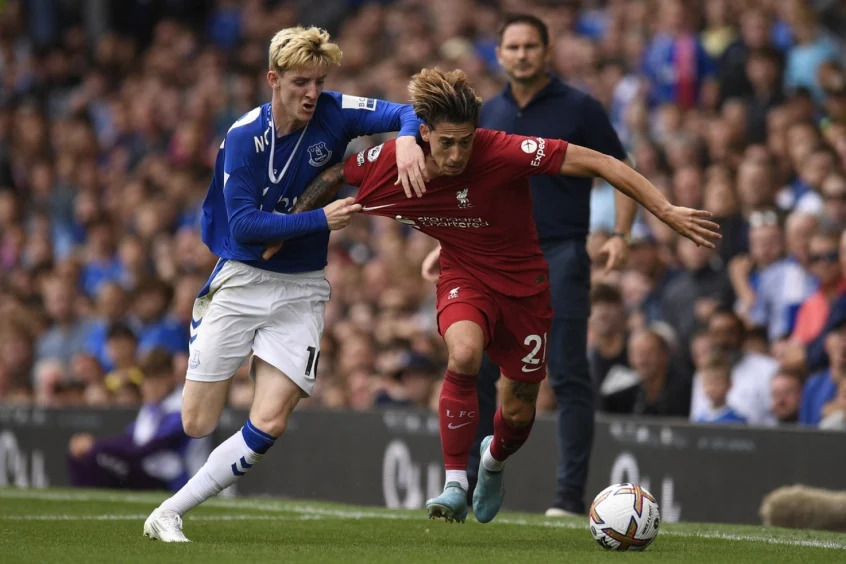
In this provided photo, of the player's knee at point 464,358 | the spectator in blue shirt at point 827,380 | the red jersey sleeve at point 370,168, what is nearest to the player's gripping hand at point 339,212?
the red jersey sleeve at point 370,168

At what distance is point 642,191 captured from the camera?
7.16 m

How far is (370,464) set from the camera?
12031mm

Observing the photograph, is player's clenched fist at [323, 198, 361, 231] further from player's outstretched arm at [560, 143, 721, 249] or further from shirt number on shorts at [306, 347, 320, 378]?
player's outstretched arm at [560, 143, 721, 249]

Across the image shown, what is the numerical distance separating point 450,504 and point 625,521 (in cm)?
83

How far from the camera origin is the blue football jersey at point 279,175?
7.24 m

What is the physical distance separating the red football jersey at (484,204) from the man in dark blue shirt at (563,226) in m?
0.96

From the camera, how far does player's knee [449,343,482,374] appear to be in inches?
290

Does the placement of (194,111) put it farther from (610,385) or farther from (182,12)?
(610,385)

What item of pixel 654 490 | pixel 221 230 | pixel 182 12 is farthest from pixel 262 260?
pixel 182 12

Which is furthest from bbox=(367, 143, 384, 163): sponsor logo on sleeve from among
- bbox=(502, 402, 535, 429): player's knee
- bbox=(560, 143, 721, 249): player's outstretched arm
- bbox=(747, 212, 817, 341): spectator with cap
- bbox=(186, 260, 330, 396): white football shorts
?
bbox=(747, 212, 817, 341): spectator with cap

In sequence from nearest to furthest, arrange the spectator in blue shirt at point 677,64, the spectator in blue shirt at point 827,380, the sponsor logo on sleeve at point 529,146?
the sponsor logo on sleeve at point 529,146 → the spectator in blue shirt at point 827,380 → the spectator in blue shirt at point 677,64

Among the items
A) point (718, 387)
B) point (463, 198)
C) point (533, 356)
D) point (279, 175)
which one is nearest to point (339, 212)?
point (279, 175)

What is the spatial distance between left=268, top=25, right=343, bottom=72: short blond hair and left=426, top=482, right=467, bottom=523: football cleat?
214 centimetres

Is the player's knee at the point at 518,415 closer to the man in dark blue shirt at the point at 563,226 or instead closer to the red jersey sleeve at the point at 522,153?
the man in dark blue shirt at the point at 563,226
